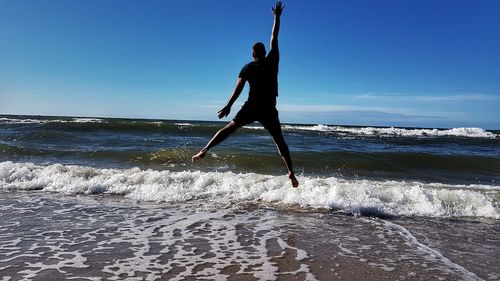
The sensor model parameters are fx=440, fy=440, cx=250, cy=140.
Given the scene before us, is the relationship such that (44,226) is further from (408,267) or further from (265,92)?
(408,267)

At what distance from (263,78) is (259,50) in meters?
0.36

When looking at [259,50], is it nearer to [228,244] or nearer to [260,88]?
[260,88]

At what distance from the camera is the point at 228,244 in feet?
20.5

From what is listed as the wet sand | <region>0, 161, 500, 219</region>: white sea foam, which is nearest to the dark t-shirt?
the wet sand

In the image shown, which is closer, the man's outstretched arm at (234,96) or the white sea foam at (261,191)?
the man's outstretched arm at (234,96)

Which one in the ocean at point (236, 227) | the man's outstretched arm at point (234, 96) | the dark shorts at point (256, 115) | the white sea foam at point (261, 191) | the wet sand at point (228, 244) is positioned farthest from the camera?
the white sea foam at point (261, 191)

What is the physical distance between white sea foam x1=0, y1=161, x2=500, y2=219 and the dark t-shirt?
157 inches

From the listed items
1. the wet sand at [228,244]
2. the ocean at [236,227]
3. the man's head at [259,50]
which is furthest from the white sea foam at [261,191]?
the man's head at [259,50]

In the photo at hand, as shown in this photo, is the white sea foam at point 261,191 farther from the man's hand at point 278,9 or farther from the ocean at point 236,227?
the man's hand at point 278,9

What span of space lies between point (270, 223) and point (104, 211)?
10.5 feet

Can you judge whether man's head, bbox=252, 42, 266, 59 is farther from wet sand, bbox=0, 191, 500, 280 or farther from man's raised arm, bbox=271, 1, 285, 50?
wet sand, bbox=0, 191, 500, 280

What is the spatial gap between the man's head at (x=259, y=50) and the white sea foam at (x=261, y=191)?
14.5ft

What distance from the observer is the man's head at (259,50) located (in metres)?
5.66

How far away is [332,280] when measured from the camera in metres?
4.88
